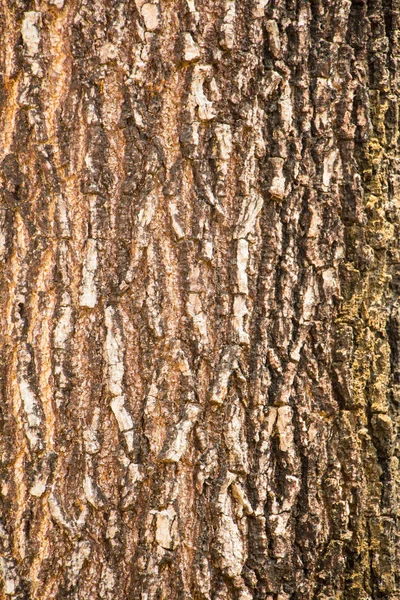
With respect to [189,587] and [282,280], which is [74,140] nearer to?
[282,280]

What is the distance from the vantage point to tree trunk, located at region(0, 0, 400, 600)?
60.8 inches

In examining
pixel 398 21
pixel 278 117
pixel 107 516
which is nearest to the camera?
pixel 107 516

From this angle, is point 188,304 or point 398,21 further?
point 398,21

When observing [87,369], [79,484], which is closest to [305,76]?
[87,369]

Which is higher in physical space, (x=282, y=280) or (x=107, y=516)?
(x=282, y=280)

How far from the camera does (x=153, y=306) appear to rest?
5.16 feet

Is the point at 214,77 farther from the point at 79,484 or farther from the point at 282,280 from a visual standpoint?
the point at 79,484

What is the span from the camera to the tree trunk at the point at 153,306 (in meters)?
1.54

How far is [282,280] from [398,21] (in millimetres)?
983

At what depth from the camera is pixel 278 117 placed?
5.41ft

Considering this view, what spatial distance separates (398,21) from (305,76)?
45cm

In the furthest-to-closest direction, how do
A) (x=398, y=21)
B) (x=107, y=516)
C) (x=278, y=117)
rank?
(x=398, y=21), (x=278, y=117), (x=107, y=516)

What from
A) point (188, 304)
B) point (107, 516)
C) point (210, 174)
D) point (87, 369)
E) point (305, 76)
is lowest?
point (107, 516)

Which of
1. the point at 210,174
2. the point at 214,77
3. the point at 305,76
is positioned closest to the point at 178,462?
the point at 210,174
